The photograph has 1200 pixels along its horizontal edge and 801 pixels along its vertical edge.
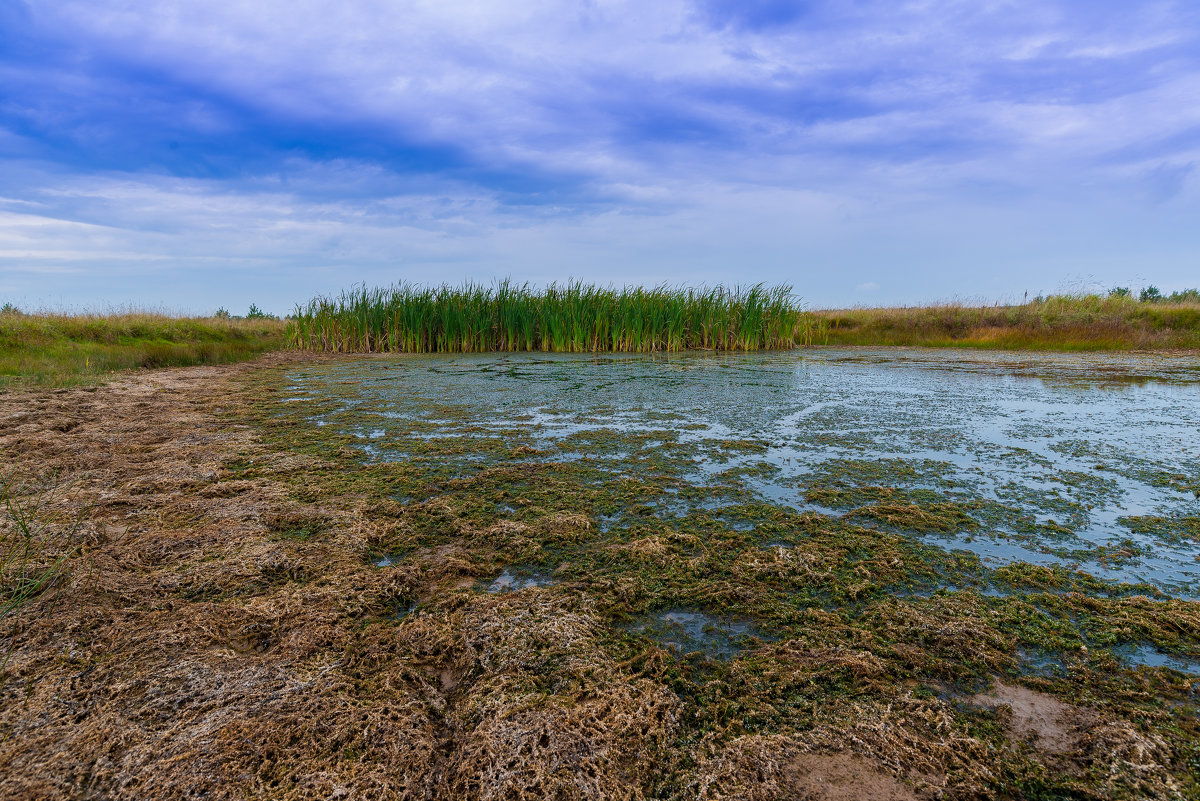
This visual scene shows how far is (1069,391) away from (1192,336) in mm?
12559

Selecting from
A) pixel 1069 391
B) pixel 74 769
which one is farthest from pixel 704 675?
pixel 1069 391

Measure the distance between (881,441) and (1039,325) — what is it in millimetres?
17378

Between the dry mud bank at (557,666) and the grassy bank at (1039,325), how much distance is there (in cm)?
1782

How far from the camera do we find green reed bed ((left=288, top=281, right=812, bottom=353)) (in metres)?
16.3

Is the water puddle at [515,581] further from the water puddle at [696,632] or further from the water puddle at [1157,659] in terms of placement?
the water puddle at [1157,659]

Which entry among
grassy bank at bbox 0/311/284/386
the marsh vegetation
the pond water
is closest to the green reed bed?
grassy bank at bbox 0/311/284/386

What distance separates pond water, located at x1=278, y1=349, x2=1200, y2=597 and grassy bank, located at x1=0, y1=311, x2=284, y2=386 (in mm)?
3396

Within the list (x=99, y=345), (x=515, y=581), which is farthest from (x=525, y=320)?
(x=515, y=581)

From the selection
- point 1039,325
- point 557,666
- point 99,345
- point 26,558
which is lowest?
point 557,666

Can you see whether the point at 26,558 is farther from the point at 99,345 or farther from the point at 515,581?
the point at 99,345

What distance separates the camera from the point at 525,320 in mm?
16438

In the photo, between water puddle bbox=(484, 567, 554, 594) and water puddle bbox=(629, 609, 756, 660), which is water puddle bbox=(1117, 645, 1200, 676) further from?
water puddle bbox=(484, 567, 554, 594)

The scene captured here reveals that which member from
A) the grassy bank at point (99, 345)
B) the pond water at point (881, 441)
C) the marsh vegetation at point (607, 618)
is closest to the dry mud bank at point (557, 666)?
the marsh vegetation at point (607, 618)

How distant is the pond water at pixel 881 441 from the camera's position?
2893 mm
